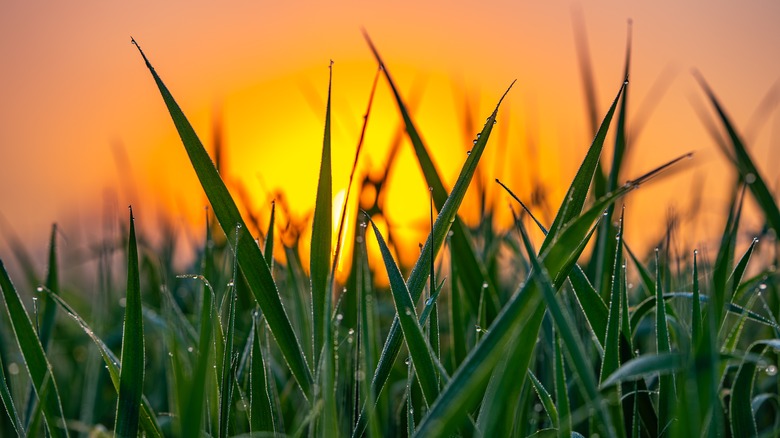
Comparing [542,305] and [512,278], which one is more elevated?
[542,305]

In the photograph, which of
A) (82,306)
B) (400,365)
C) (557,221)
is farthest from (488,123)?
(82,306)

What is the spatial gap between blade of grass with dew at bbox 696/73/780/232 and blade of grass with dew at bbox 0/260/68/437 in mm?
716

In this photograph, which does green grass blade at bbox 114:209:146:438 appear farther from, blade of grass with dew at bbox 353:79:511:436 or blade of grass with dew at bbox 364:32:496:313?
blade of grass with dew at bbox 364:32:496:313

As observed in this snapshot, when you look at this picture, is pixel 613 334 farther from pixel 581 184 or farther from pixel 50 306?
pixel 50 306

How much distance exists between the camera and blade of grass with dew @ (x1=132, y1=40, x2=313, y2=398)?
56cm

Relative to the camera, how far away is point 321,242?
60 cm

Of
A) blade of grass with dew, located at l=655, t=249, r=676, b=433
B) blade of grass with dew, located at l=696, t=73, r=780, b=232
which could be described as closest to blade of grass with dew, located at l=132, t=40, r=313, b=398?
blade of grass with dew, located at l=655, t=249, r=676, b=433

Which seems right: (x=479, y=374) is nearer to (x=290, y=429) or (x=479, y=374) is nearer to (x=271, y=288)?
(x=271, y=288)

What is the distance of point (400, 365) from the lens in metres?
0.95

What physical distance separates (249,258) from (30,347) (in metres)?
0.20

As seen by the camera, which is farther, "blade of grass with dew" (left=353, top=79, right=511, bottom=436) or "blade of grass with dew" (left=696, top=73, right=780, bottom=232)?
"blade of grass with dew" (left=696, top=73, right=780, bottom=232)

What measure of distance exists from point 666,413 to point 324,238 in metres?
0.31

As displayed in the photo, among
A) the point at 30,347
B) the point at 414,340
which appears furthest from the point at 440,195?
the point at 30,347

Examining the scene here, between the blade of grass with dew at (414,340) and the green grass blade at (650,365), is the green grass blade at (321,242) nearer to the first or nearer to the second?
the blade of grass with dew at (414,340)
